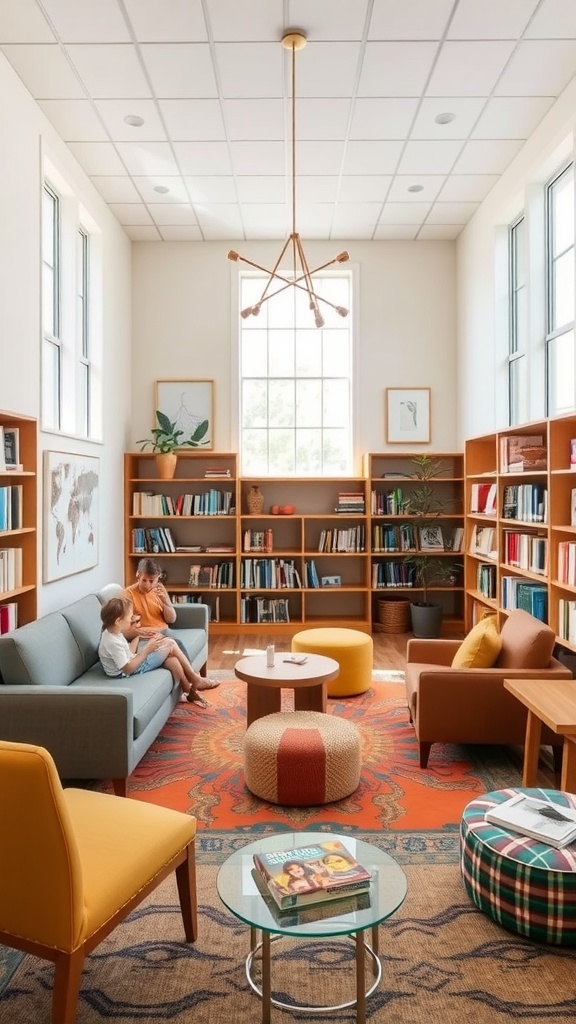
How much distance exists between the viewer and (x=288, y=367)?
25.5ft

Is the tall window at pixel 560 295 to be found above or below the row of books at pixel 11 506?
above

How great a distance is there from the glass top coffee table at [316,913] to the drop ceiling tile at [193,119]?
4.77m

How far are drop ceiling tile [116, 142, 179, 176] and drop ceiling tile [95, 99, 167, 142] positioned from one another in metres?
0.09

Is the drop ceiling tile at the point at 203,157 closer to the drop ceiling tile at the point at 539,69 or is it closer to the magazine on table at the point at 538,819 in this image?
the drop ceiling tile at the point at 539,69

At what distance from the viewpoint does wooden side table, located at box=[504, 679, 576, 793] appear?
2.79 m

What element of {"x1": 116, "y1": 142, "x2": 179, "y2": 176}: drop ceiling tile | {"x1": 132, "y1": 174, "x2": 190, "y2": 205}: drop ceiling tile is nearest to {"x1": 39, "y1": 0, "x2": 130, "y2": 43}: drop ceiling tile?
{"x1": 116, "y1": 142, "x2": 179, "y2": 176}: drop ceiling tile

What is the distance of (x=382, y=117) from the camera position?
504 centimetres

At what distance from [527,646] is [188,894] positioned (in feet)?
7.28

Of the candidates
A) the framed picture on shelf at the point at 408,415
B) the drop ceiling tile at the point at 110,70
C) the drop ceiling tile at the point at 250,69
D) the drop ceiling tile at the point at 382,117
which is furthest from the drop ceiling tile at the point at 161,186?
the framed picture on shelf at the point at 408,415

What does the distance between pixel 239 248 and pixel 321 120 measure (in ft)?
8.49

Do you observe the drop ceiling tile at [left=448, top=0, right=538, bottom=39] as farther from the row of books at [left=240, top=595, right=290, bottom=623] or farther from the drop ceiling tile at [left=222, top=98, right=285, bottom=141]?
the row of books at [left=240, top=595, right=290, bottom=623]

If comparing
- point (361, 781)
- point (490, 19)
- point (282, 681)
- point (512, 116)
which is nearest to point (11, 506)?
point (282, 681)

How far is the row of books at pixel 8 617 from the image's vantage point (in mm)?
4094

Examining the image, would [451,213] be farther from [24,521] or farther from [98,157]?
[24,521]
